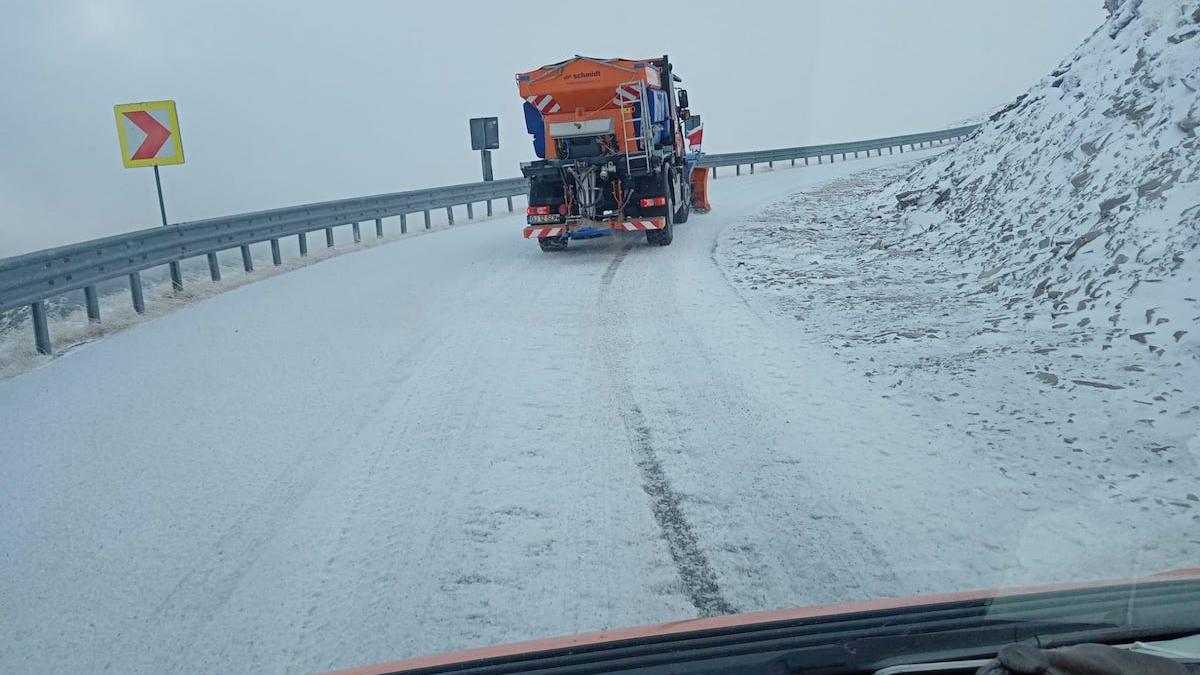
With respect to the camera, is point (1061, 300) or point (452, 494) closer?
point (452, 494)

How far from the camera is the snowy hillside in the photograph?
6695 mm

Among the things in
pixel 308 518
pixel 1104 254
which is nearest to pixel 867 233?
pixel 1104 254

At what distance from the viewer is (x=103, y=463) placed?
18.4 feet

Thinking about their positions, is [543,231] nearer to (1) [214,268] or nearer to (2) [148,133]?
(1) [214,268]

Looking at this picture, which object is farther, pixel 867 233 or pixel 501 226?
pixel 501 226

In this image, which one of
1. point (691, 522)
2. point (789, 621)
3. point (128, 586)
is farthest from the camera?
point (691, 522)

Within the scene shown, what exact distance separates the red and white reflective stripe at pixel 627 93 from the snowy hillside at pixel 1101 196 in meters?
4.73

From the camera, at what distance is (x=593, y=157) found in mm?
14555

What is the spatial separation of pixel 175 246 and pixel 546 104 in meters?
6.17

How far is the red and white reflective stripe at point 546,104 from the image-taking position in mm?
14914

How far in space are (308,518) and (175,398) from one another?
305 centimetres

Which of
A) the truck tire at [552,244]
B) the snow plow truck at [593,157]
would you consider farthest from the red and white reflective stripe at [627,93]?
the truck tire at [552,244]

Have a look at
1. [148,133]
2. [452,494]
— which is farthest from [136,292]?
[452,494]

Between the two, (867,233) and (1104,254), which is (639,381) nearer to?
(1104,254)
